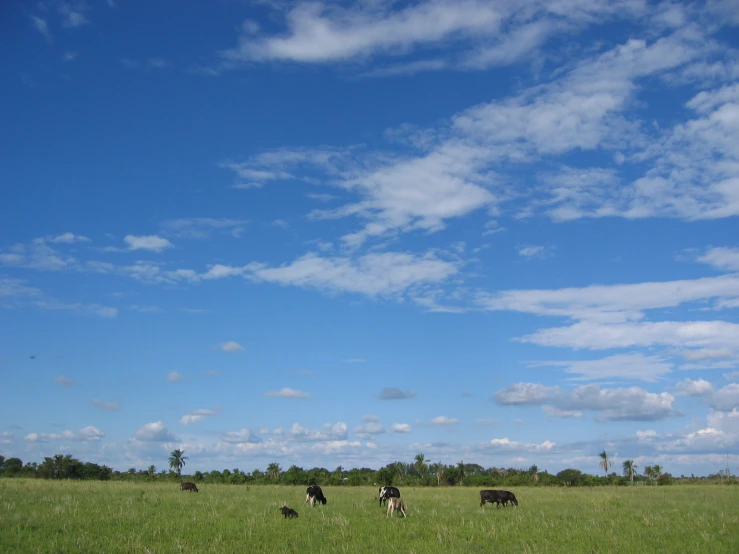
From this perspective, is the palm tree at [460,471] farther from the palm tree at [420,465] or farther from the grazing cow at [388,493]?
the grazing cow at [388,493]

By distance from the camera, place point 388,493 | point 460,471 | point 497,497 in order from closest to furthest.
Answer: point 388,493 → point 497,497 → point 460,471

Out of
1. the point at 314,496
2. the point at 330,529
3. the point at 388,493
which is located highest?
the point at 388,493

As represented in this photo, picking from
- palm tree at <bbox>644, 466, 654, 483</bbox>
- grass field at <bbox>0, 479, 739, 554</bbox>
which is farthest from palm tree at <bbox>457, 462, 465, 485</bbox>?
grass field at <bbox>0, 479, 739, 554</bbox>

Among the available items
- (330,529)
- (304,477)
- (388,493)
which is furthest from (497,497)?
(304,477)

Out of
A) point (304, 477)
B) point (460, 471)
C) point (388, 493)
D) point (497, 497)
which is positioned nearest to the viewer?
point (388, 493)

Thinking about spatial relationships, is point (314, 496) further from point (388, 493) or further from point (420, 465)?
point (420, 465)

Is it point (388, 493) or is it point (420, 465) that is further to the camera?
point (420, 465)

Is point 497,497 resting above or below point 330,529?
above

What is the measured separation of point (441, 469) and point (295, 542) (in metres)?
79.8

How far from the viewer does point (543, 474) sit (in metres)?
83.9

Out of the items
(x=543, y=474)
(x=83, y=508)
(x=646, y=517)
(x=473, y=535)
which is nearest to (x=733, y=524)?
(x=646, y=517)

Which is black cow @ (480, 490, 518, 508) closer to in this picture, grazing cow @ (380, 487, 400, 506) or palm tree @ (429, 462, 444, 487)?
grazing cow @ (380, 487, 400, 506)

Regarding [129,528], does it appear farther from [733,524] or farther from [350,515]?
[733,524]

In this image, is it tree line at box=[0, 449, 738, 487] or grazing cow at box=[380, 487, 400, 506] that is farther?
tree line at box=[0, 449, 738, 487]
